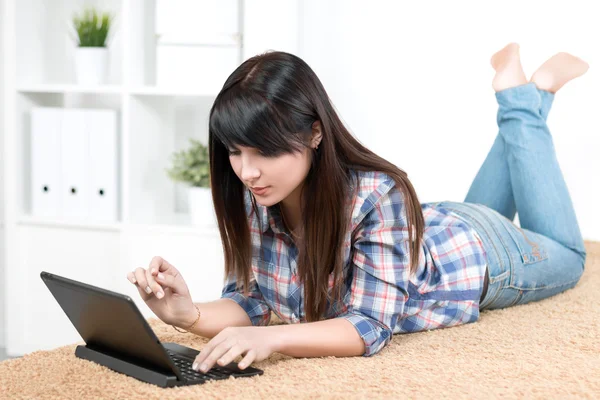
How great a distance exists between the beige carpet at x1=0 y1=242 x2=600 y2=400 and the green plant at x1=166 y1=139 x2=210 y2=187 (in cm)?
101

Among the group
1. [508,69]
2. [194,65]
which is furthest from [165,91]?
[508,69]

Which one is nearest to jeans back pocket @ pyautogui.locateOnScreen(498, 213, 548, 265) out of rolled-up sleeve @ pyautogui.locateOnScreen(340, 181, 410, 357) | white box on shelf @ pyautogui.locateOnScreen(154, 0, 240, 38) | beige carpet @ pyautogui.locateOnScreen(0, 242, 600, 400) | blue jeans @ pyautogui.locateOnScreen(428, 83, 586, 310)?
blue jeans @ pyautogui.locateOnScreen(428, 83, 586, 310)

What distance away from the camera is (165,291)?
3.76ft

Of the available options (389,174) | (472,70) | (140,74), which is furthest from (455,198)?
(389,174)

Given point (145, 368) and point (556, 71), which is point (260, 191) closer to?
point (145, 368)

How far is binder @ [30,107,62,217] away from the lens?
232 cm

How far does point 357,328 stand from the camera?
1.13 m

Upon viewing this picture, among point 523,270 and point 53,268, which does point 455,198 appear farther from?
point 53,268

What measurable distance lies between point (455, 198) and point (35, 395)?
5.66 feet

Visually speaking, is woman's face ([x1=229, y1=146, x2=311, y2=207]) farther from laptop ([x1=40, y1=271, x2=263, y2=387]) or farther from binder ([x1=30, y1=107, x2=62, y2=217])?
binder ([x1=30, y1=107, x2=62, y2=217])

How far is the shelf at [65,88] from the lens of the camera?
7.43 ft

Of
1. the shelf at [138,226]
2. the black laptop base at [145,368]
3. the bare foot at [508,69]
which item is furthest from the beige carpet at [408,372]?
the shelf at [138,226]

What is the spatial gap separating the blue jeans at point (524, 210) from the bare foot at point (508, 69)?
27 millimetres

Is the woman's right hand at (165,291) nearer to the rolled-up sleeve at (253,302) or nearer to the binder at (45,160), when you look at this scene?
the rolled-up sleeve at (253,302)
